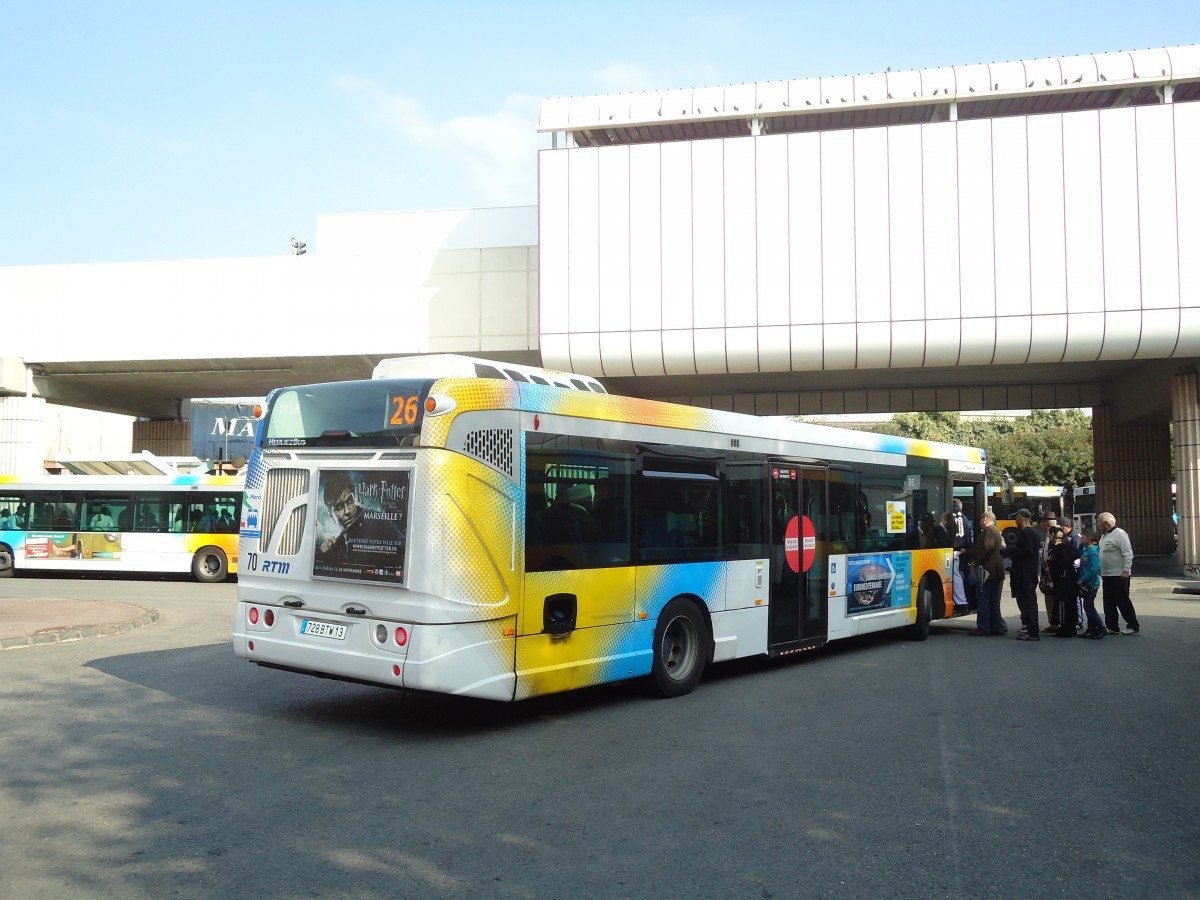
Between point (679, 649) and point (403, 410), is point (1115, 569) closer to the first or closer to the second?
point (679, 649)

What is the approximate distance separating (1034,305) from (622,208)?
33.1 ft

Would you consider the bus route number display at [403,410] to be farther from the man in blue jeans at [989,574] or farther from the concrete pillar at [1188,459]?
the concrete pillar at [1188,459]

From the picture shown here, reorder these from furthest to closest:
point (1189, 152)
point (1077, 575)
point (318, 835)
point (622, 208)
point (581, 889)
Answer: point (622, 208) < point (1189, 152) < point (1077, 575) < point (318, 835) < point (581, 889)

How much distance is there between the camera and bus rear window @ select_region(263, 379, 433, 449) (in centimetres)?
772

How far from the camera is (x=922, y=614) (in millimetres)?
14094

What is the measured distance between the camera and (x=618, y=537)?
350 inches

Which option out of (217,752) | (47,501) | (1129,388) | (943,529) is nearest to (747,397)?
(1129,388)

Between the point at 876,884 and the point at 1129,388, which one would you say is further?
the point at 1129,388

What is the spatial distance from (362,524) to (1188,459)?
2420 cm

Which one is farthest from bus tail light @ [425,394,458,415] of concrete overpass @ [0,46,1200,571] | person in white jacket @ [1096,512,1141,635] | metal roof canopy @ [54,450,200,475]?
metal roof canopy @ [54,450,200,475]

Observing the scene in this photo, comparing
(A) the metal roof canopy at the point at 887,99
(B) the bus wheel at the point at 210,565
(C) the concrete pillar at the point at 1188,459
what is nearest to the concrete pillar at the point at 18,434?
(B) the bus wheel at the point at 210,565

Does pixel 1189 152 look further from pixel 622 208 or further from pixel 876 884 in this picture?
pixel 876 884

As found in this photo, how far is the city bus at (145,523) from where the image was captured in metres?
23.8

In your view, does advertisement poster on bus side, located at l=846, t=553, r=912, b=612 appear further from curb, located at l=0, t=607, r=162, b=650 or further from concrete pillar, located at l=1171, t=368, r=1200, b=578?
concrete pillar, located at l=1171, t=368, r=1200, b=578
